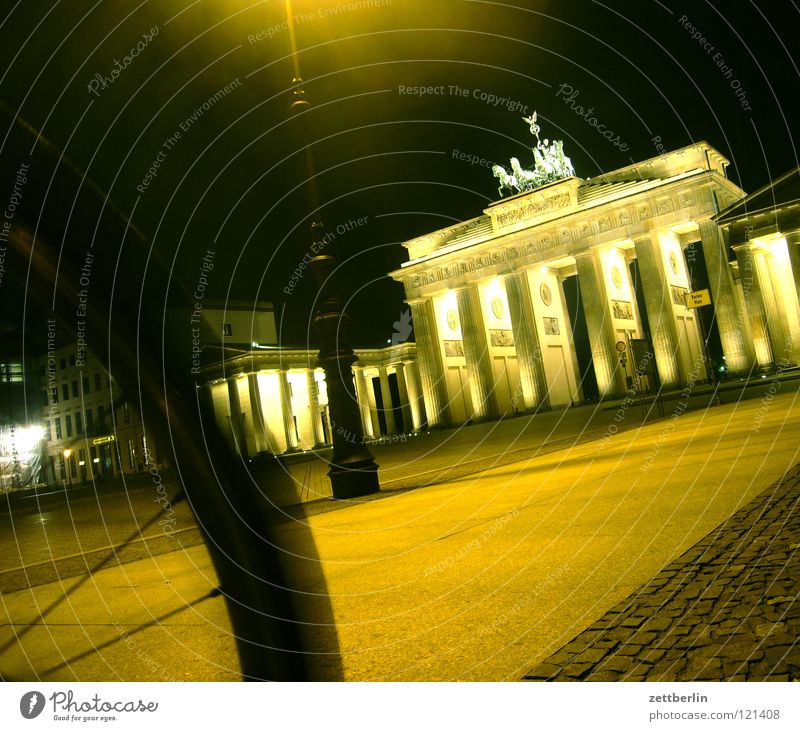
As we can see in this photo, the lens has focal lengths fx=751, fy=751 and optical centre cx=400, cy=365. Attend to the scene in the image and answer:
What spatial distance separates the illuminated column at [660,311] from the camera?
5262cm

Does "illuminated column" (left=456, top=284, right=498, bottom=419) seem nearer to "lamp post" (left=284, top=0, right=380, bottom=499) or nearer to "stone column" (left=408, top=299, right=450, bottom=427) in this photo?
"stone column" (left=408, top=299, right=450, bottom=427)

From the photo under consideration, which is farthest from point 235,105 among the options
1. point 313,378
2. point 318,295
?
point 313,378

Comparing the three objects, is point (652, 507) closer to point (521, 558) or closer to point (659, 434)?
point (521, 558)

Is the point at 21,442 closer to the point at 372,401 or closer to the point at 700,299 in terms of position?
the point at 700,299

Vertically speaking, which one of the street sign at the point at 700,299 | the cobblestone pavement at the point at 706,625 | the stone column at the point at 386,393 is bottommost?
the cobblestone pavement at the point at 706,625

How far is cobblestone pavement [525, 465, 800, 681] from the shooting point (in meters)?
2.91

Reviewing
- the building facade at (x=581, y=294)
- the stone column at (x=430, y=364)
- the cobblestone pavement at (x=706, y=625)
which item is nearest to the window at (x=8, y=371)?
the cobblestone pavement at (x=706, y=625)

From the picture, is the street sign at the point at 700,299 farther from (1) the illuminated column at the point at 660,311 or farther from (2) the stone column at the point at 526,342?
Result: (2) the stone column at the point at 526,342

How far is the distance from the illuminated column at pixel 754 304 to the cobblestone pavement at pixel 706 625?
47658mm

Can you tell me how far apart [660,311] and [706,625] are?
53183mm

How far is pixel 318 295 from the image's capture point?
12.5 meters

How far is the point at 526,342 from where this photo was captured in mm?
60344

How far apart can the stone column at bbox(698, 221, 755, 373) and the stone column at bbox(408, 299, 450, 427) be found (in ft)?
75.8

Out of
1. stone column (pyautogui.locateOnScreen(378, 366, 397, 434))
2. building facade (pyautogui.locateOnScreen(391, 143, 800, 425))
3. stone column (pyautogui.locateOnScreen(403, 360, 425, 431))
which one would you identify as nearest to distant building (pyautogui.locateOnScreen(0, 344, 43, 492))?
building facade (pyautogui.locateOnScreen(391, 143, 800, 425))
